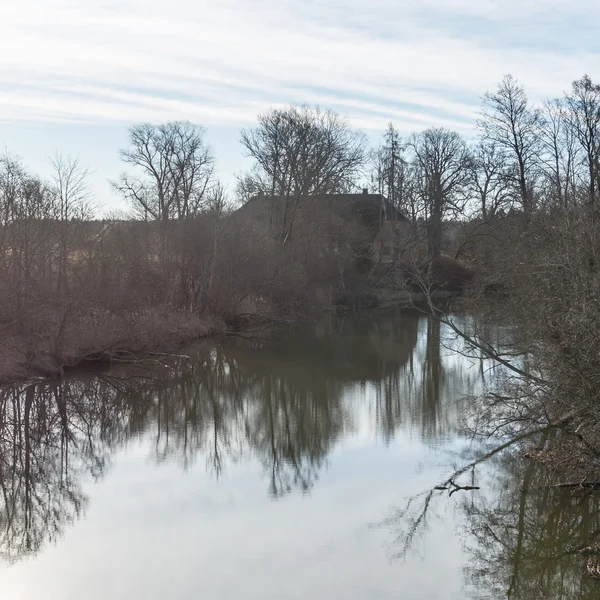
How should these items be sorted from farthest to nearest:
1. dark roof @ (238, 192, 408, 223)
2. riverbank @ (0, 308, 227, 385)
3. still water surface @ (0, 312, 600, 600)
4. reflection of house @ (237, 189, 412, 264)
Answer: dark roof @ (238, 192, 408, 223) → reflection of house @ (237, 189, 412, 264) → riverbank @ (0, 308, 227, 385) → still water surface @ (0, 312, 600, 600)

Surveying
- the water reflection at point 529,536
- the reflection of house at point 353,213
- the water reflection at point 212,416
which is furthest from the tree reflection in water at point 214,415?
the reflection of house at point 353,213

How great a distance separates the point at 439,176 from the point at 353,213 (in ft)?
21.1

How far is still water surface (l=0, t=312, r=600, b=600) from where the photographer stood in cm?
873

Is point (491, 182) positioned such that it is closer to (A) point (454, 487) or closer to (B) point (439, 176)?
(B) point (439, 176)

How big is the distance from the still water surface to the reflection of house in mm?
18740

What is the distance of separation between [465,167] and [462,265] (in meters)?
6.34

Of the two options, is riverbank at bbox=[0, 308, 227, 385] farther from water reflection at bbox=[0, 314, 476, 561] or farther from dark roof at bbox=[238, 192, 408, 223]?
dark roof at bbox=[238, 192, 408, 223]

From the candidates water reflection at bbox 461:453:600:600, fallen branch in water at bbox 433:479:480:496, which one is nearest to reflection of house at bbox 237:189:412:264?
fallen branch in water at bbox 433:479:480:496

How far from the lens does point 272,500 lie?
450 inches

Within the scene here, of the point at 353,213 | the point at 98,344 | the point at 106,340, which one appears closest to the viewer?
the point at 98,344

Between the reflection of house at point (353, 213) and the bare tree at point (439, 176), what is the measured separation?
79.8 inches

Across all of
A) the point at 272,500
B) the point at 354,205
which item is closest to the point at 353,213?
the point at 354,205

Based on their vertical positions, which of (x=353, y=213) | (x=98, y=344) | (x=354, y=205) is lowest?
(x=98, y=344)

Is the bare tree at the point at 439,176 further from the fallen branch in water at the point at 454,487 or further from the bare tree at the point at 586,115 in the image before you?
the fallen branch in water at the point at 454,487
